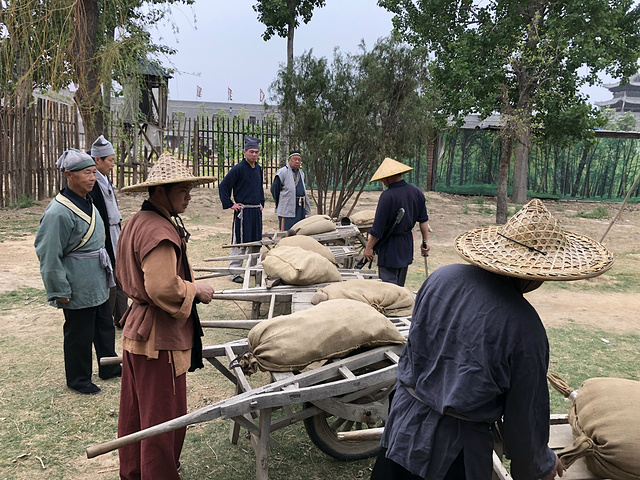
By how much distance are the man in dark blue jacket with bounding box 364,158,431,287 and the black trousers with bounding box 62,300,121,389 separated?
7.85ft

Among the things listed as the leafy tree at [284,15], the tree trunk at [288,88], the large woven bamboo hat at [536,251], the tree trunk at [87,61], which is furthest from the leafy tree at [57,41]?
the leafy tree at [284,15]

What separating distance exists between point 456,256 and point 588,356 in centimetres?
418

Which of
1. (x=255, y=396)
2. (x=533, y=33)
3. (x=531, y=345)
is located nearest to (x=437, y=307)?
(x=531, y=345)

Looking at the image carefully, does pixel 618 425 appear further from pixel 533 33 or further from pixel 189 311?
pixel 533 33

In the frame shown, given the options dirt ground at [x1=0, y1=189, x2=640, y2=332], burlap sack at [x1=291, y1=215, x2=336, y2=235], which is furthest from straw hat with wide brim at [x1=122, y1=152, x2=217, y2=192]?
burlap sack at [x1=291, y1=215, x2=336, y2=235]

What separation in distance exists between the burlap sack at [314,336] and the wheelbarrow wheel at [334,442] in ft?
1.68

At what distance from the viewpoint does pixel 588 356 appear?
15.8 feet

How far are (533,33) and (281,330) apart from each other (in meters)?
11.9

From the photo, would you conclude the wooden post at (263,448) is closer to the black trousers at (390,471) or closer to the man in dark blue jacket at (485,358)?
the black trousers at (390,471)

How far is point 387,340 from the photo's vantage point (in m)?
2.81

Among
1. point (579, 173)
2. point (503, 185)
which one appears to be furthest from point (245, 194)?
point (579, 173)

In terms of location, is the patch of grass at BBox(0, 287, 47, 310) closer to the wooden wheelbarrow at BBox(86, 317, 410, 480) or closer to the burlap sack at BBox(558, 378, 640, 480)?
the wooden wheelbarrow at BBox(86, 317, 410, 480)

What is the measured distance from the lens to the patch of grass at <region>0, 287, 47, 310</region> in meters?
5.59

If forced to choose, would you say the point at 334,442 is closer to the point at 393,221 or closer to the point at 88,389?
the point at 88,389
